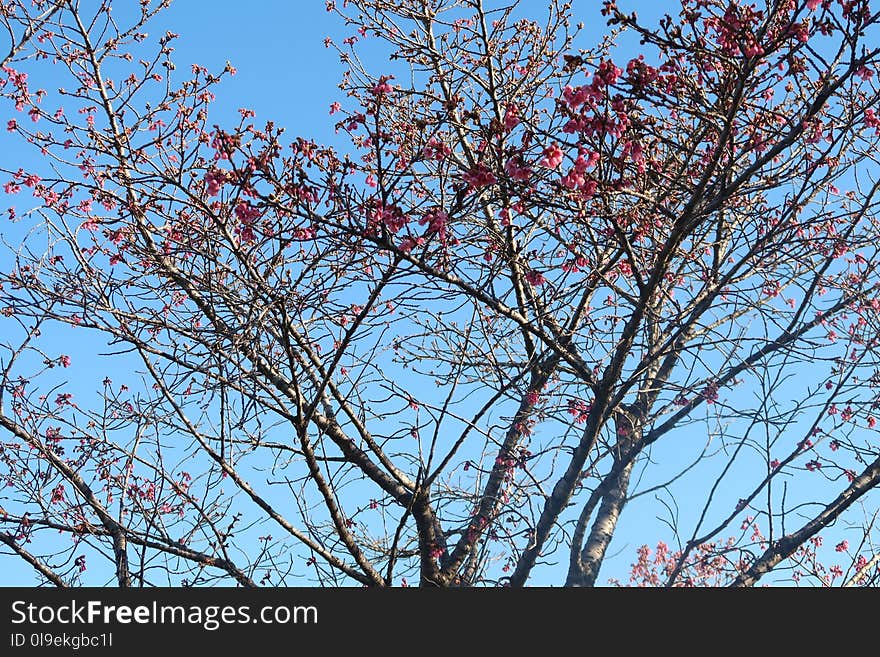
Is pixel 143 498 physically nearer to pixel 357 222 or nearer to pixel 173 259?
pixel 173 259

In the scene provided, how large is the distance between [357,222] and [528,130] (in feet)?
3.17

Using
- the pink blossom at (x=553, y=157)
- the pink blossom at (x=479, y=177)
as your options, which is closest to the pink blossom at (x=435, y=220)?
the pink blossom at (x=479, y=177)

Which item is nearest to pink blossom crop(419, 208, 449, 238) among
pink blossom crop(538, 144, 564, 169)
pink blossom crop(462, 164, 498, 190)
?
pink blossom crop(462, 164, 498, 190)

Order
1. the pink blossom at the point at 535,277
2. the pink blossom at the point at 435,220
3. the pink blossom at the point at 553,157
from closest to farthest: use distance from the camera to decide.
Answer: the pink blossom at the point at 553,157 < the pink blossom at the point at 435,220 < the pink blossom at the point at 535,277

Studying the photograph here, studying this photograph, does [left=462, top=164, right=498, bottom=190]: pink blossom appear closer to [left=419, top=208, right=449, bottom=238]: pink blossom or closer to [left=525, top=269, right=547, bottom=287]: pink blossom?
[left=419, top=208, right=449, bottom=238]: pink blossom

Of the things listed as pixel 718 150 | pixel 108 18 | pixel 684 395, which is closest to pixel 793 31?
pixel 718 150

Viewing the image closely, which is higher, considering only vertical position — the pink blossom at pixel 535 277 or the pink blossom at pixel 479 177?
the pink blossom at pixel 535 277

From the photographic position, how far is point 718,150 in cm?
389

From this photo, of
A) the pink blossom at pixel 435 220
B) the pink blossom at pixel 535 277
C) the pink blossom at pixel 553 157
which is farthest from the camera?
the pink blossom at pixel 535 277

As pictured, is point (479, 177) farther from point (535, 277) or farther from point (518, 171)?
point (535, 277)

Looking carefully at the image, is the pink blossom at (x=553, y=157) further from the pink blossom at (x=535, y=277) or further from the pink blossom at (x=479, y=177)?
the pink blossom at (x=535, y=277)

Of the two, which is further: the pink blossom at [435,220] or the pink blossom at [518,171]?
the pink blossom at [435,220]

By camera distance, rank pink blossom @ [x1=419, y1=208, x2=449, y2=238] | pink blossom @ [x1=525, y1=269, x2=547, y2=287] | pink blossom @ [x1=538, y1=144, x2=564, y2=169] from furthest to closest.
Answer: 1. pink blossom @ [x1=525, y1=269, x2=547, y2=287]
2. pink blossom @ [x1=419, y1=208, x2=449, y2=238]
3. pink blossom @ [x1=538, y1=144, x2=564, y2=169]

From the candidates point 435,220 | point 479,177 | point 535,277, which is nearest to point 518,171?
point 479,177
